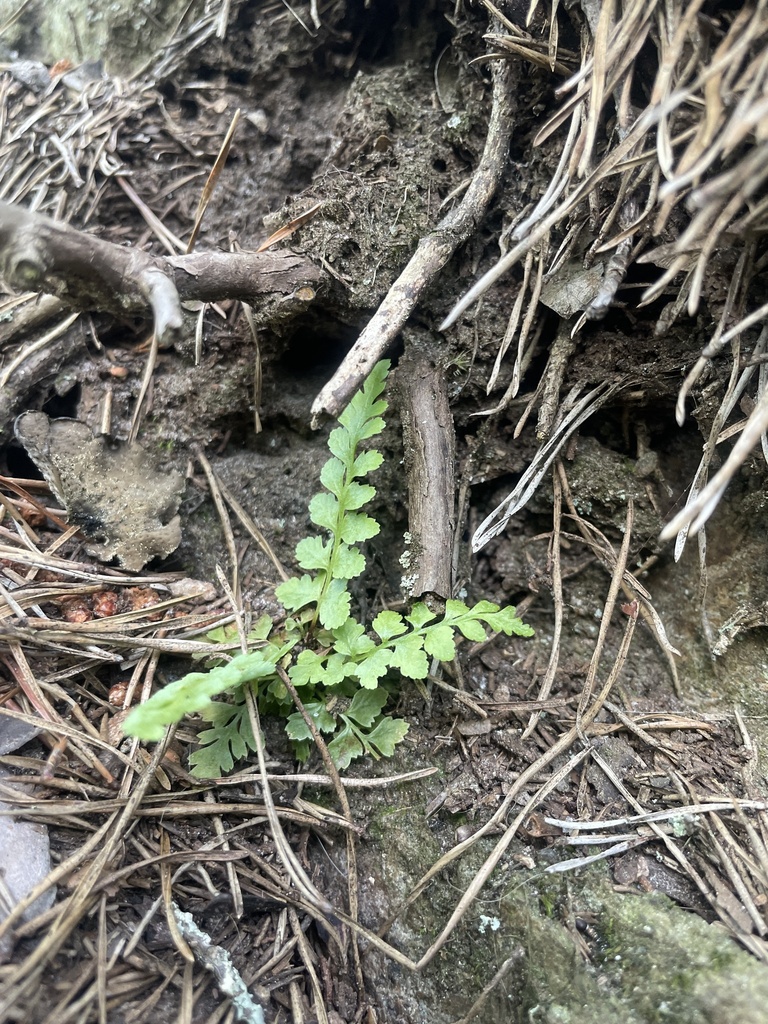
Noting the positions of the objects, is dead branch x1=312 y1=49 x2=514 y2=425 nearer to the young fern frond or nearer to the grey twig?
the young fern frond

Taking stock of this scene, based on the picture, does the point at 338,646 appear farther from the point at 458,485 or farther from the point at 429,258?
the point at 429,258

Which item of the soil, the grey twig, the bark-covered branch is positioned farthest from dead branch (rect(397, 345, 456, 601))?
the grey twig

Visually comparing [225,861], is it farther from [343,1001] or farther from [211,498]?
[211,498]

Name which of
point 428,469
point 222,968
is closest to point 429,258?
point 428,469

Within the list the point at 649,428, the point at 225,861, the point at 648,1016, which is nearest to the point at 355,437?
the point at 649,428

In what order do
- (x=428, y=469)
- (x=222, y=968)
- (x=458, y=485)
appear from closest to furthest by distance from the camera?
(x=222, y=968) < (x=428, y=469) < (x=458, y=485)

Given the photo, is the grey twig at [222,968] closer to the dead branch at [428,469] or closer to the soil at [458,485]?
the soil at [458,485]

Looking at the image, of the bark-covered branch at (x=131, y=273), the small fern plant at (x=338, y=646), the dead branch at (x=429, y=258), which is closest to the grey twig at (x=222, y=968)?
the small fern plant at (x=338, y=646)
